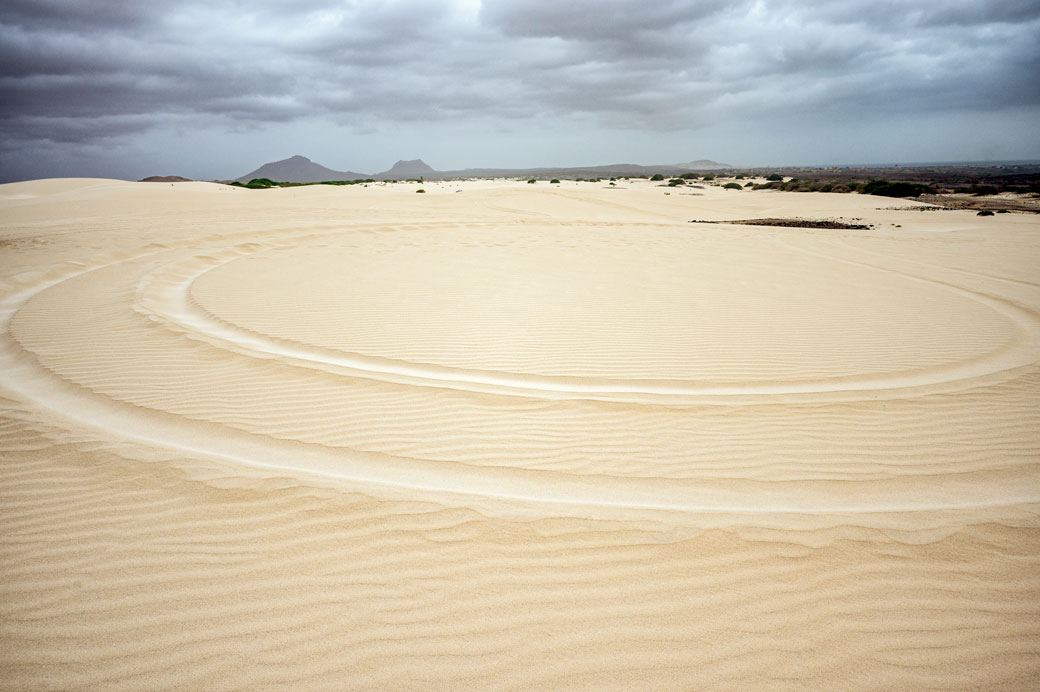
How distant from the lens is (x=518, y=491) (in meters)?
3.43

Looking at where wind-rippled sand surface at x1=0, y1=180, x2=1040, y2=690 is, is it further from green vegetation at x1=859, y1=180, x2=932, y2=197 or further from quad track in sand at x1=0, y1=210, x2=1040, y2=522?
green vegetation at x1=859, y1=180, x2=932, y2=197

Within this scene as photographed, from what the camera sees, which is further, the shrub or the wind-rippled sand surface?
the shrub

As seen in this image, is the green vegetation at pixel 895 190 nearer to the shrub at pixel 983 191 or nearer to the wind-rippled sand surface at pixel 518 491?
the shrub at pixel 983 191

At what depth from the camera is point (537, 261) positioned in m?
11.6

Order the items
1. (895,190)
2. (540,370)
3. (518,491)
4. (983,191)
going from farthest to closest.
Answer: (983,191) → (895,190) → (540,370) → (518,491)

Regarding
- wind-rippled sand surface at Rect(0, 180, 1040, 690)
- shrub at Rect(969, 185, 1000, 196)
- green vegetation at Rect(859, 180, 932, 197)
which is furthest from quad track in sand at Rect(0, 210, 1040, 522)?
shrub at Rect(969, 185, 1000, 196)

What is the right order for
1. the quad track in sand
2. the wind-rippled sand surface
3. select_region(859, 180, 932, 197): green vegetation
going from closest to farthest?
the wind-rippled sand surface
the quad track in sand
select_region(859, 180, 932, 197): green vegetation

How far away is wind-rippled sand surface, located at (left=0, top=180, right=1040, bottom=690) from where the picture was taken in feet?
7.54

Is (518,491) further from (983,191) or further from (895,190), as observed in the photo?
(983,191)

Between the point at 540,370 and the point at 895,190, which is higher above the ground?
the point at 895,190

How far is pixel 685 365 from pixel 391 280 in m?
5.78

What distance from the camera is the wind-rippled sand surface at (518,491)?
7.54 feet

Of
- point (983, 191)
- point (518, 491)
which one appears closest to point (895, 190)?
point (983, 191)

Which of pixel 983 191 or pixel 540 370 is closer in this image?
pixel 540 370
